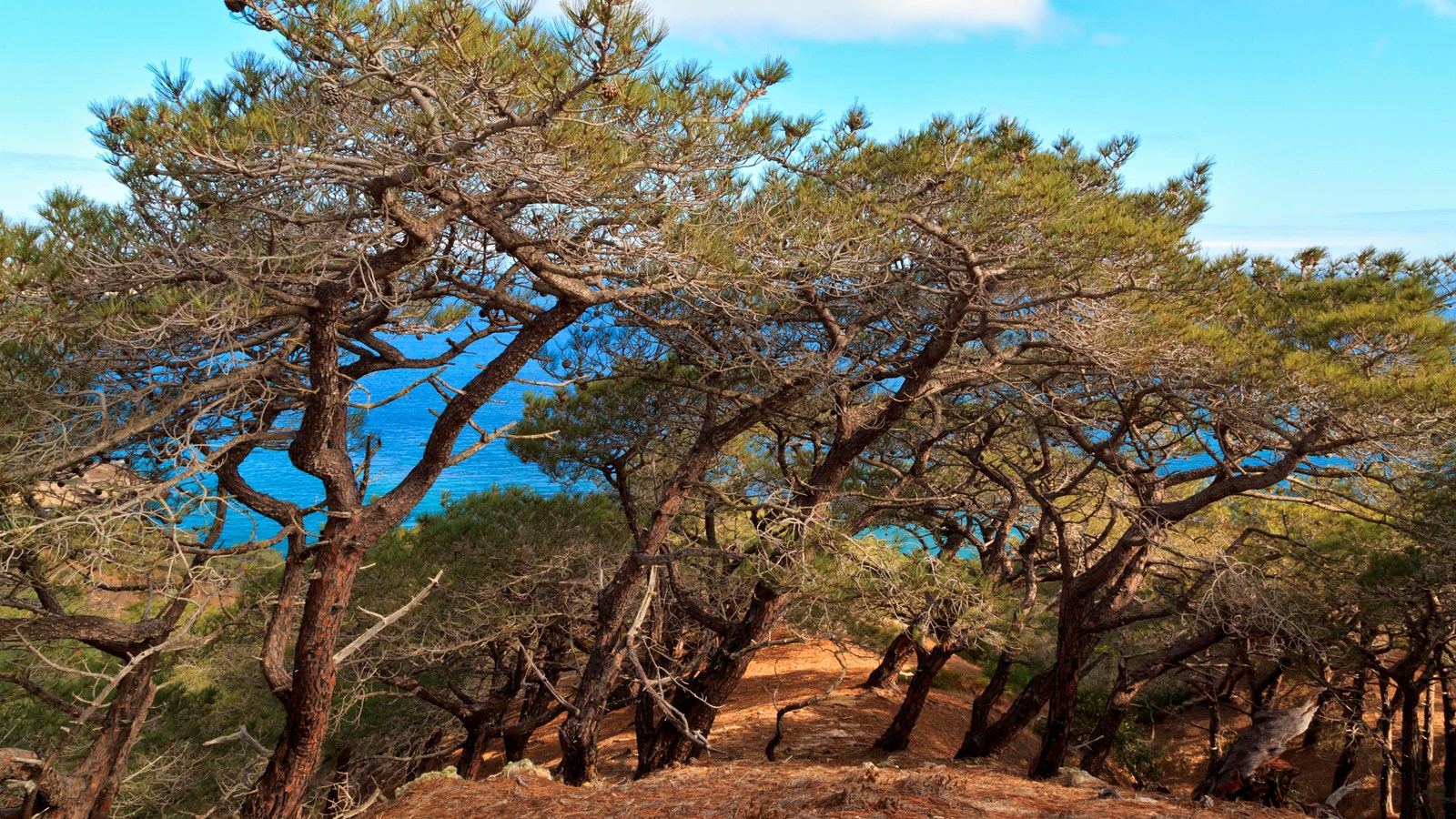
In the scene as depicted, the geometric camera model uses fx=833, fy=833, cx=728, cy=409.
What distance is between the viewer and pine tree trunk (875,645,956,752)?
8516 millimetres

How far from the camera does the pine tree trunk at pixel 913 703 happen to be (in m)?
8.52

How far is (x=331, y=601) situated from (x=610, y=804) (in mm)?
2201

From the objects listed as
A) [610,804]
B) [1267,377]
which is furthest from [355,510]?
[1267,377]

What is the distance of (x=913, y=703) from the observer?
8.73m

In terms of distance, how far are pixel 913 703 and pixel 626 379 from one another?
4586 millimetres

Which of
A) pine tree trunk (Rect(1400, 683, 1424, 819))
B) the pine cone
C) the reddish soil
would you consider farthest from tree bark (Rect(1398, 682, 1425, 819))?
the pine cone

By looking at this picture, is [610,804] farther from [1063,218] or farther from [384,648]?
[1063,218]

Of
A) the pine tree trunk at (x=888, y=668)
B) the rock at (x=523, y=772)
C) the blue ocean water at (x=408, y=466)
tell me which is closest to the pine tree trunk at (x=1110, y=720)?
the pine tree trunk at (x=888, y=668)

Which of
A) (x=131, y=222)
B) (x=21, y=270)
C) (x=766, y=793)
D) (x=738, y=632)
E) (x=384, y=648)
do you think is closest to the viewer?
(x=21, y=270)

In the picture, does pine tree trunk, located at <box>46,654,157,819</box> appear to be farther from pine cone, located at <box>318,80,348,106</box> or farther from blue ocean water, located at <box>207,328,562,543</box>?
blue ocean water, located at <box>207,328,562,543</box>

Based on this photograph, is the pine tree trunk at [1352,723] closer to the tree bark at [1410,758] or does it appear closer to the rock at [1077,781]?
the tree bark at [1410,758]

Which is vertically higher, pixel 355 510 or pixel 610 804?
pixel 355 510

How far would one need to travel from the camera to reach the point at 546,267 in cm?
479

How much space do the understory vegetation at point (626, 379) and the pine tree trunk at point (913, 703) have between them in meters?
0.04
